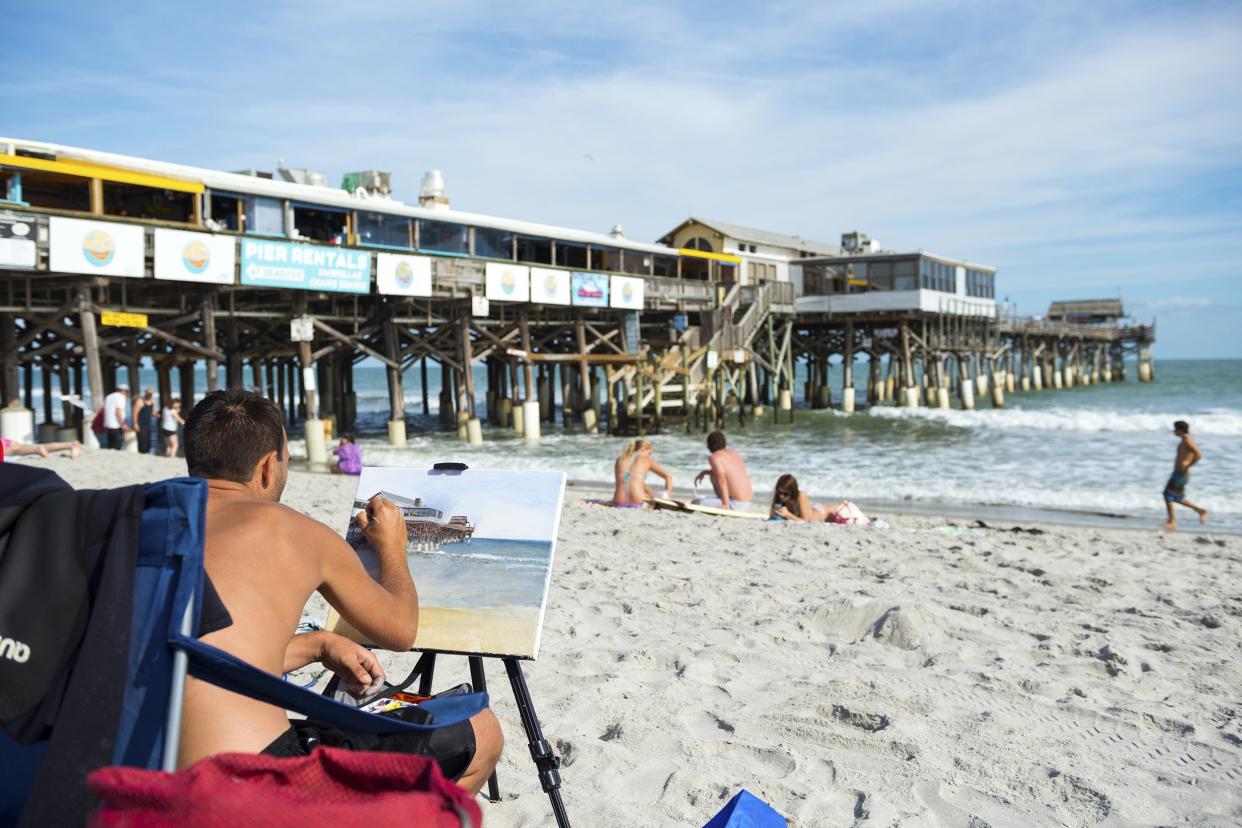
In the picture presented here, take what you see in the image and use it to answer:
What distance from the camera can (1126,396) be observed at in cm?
5641

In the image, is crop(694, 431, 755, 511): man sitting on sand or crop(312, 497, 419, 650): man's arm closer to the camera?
crop(312, 497, 419, 650): man's arm

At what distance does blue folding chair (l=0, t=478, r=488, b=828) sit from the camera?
1.75 meters

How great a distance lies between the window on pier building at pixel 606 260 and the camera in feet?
103

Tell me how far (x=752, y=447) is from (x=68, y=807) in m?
25.3

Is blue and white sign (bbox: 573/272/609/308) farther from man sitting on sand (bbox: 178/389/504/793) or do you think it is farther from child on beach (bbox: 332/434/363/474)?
man sitting on sand (bbox: 178/389/504/793)

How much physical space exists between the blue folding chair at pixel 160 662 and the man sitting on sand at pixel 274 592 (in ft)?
0.35

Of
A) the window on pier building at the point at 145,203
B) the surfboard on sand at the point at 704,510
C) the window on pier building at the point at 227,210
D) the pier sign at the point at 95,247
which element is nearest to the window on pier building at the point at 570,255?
the window on pier building at the point at 227,210

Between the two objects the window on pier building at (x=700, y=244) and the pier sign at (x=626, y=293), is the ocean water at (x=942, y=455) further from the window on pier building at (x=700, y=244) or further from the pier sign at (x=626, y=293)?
the window on pier building at (x=700, y=244)

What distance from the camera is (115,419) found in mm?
18172

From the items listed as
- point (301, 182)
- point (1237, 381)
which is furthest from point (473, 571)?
point (1237, 381)

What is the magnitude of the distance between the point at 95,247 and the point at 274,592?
17.5 metres

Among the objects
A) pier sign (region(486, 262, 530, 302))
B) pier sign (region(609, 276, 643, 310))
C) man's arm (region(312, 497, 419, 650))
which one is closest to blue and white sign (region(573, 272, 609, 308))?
pier sign (region(609, 276, 643, 310))

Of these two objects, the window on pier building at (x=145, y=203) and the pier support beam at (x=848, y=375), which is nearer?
the window on pier building at (x=145, y=203)

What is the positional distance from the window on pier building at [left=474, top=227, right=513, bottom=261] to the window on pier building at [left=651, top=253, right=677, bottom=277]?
312 inches
